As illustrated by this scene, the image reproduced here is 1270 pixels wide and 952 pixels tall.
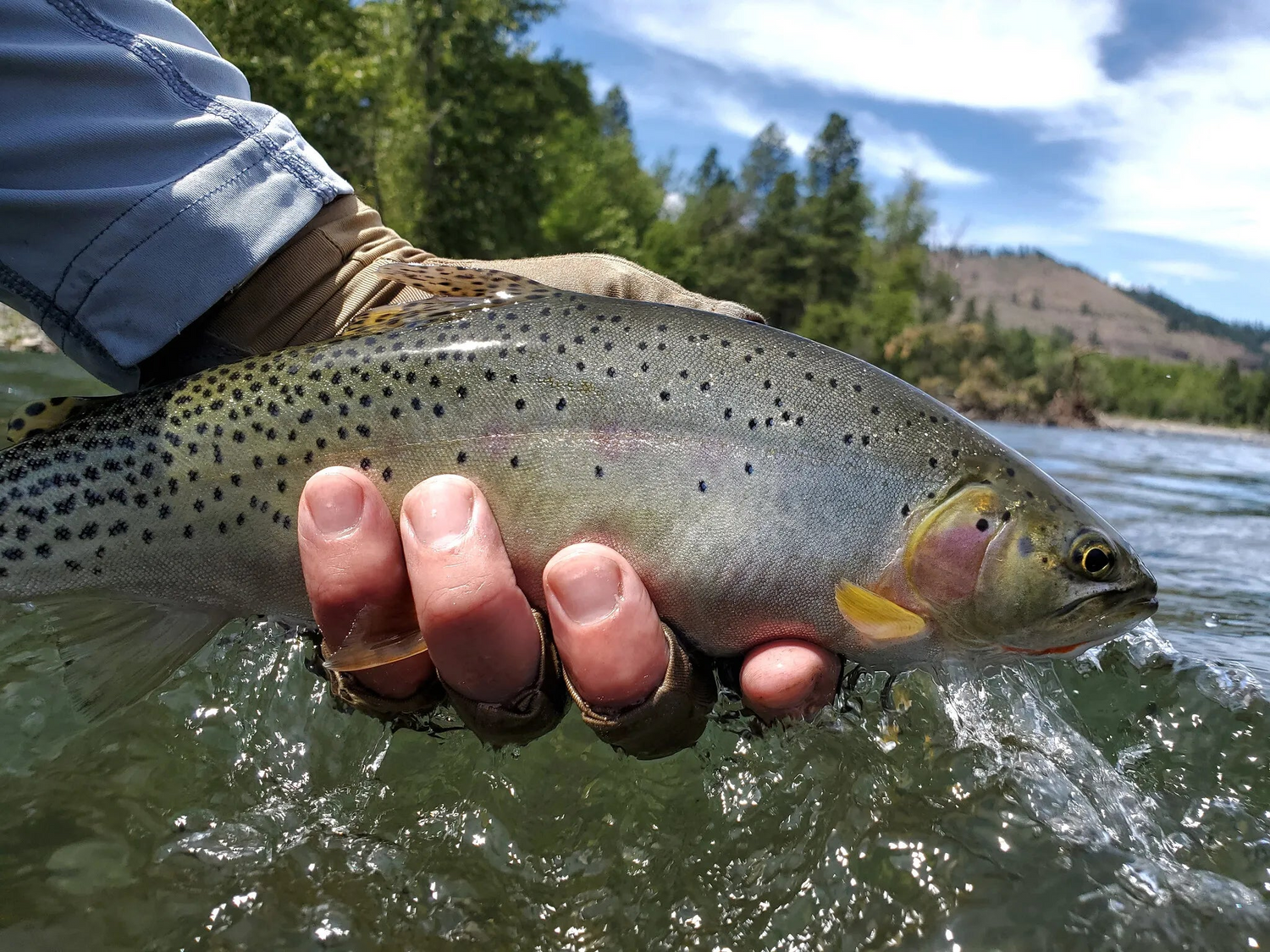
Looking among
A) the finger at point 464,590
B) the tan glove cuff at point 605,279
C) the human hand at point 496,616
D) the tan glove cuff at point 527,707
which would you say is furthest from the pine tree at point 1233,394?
the finger at point 464,590

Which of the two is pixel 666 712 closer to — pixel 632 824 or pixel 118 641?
pixel 632 824

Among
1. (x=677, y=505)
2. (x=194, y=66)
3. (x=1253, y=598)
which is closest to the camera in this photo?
(x=677, y=505)

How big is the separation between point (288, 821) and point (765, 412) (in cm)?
187

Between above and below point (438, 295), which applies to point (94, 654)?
below

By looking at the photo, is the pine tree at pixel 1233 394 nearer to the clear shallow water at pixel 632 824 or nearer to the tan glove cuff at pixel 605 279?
the clear shallow water at pixel 632 824

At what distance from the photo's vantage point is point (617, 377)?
213 centimetres

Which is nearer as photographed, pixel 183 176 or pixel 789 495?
pixel 789 495

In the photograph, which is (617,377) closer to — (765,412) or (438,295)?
(765,412)

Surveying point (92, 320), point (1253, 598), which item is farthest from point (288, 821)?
point (1253, 598)

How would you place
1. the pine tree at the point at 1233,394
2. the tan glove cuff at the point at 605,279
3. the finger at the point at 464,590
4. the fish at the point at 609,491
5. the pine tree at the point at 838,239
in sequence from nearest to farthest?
1. the finger at the point at 464,590
2. the fish at the point at 609,491
3. the tan glove cuff at the point at 605,279
4. the pine tree at the point at 838,239
5. the pine tree at the point at 1233,394

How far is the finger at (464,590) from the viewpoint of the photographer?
6.32ft

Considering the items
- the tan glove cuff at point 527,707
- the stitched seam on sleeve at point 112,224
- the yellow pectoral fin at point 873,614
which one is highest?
the stitched seam on sleeve at point 112,224

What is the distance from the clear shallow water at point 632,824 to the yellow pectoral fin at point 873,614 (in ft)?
2.07

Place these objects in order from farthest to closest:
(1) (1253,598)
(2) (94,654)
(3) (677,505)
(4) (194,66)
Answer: (1) (1253,598) → (4) (194,66) → (2) (94,654) → (3) (677,505)
